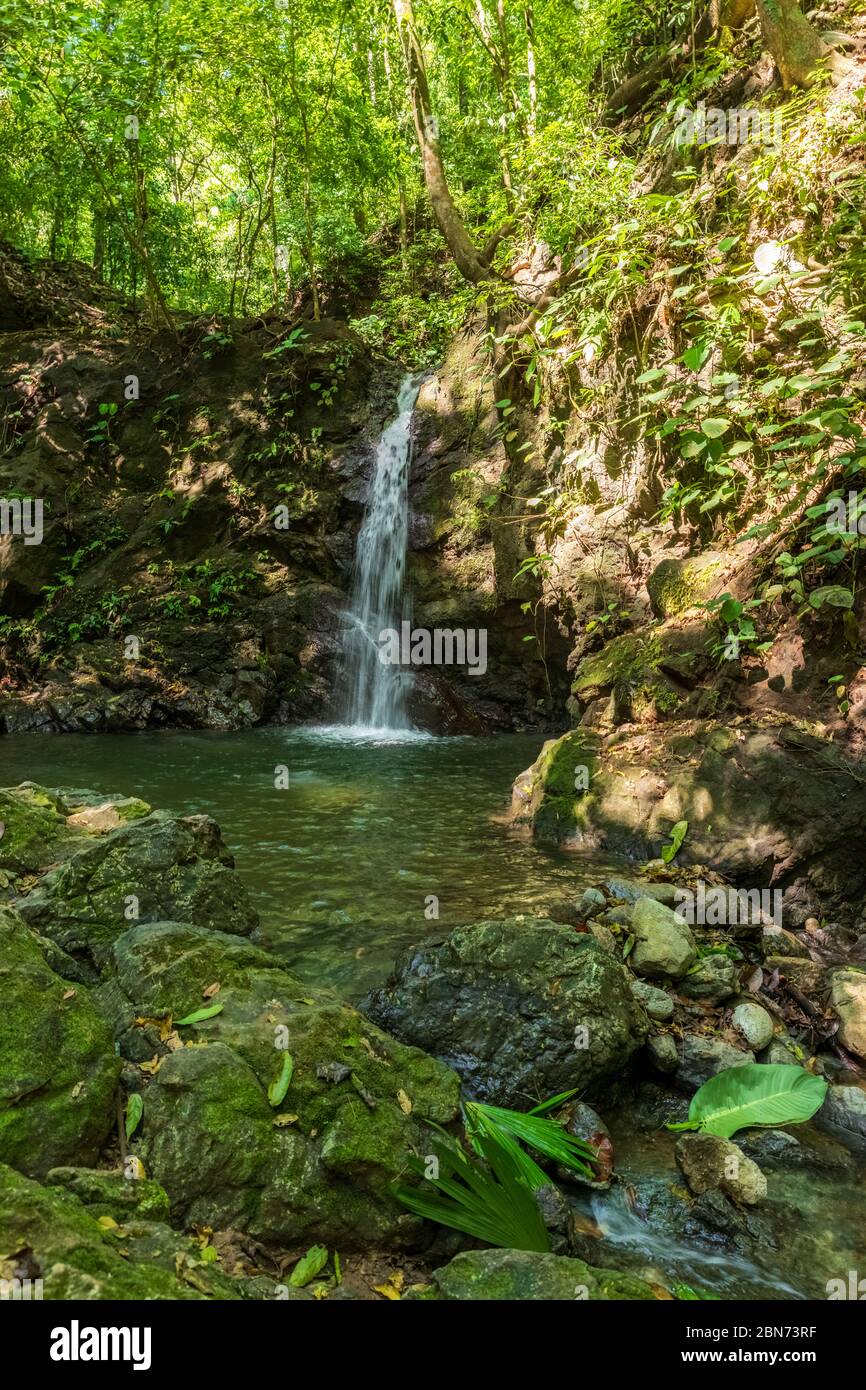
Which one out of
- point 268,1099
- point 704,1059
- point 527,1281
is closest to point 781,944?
point 704,1059

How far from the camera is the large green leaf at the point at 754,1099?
3.02 m

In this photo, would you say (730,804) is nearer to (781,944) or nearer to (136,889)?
(781,944)

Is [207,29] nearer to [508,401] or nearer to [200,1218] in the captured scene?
[508,401]

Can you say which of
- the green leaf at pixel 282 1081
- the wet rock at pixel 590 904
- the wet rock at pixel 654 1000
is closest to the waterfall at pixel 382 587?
the wet rock at pixel 590 904

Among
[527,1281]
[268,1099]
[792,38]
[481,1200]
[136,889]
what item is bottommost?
[481,1200]

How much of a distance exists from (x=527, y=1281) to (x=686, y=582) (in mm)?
5838

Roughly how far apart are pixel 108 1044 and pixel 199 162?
18648mm

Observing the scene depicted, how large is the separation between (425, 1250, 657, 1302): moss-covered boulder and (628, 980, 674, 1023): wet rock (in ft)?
5.46

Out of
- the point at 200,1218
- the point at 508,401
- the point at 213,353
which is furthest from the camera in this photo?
the point at 213,353

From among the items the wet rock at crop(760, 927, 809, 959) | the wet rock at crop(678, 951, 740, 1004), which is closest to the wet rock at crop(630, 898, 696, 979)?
the wet rock at crop(678, 951, 740, 1004)

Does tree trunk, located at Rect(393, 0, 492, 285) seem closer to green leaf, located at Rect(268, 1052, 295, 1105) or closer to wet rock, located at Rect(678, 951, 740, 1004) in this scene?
wet rock, located at Rect(678, 951, 740, 1004)

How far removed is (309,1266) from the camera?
81.9 inches
